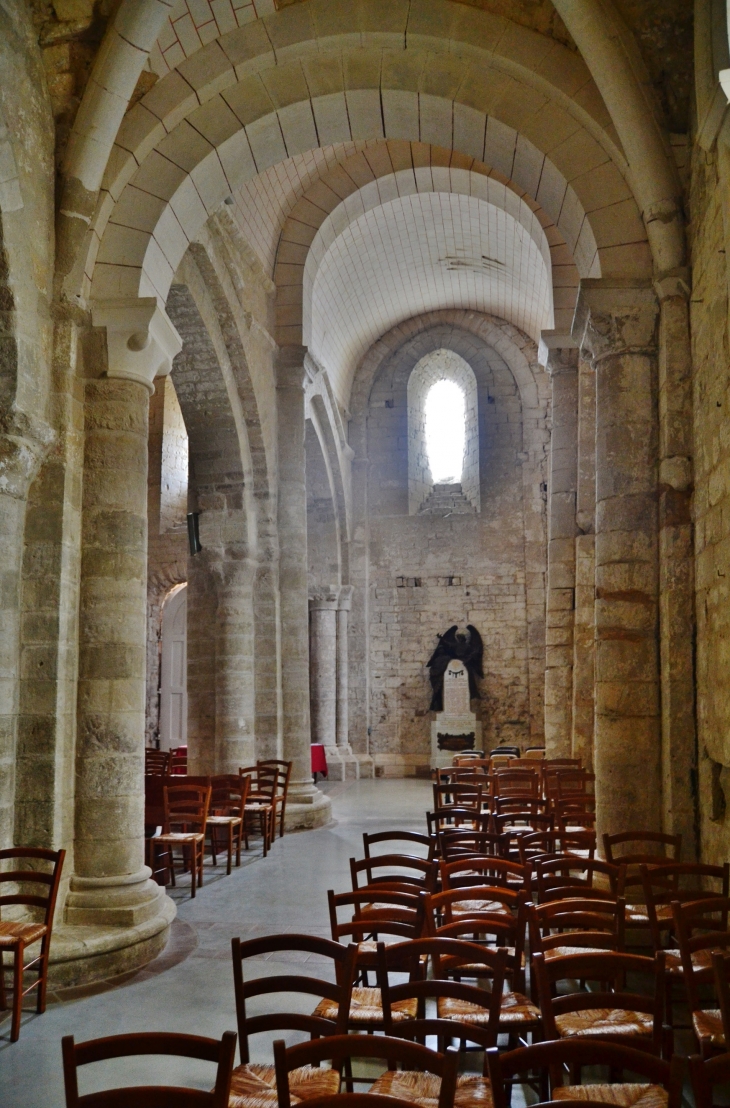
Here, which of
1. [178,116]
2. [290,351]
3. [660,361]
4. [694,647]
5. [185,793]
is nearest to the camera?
[694,647]

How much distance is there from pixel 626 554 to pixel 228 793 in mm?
4701

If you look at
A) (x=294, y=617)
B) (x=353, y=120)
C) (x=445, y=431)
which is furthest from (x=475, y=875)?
(x=445, y=431)

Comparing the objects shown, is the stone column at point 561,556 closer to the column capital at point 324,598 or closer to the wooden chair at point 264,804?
the wooden chair at point 264,804

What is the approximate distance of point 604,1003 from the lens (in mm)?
2559

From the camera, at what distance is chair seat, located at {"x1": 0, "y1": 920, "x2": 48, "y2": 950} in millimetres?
4277

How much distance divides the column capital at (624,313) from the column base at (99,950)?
4.85m

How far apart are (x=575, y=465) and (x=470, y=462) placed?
7.31 meters

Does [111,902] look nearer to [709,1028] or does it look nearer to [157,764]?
[709,1028]

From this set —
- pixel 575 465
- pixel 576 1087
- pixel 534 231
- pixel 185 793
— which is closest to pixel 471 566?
pixel 575 465

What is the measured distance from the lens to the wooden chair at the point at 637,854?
4499mm

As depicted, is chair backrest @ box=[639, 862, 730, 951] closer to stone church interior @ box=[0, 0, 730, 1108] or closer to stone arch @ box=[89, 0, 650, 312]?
stone church interior @ box=[0, 0, 730, 1108]

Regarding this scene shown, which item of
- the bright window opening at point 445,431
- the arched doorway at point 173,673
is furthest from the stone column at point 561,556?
the arched doorway at point 173,673

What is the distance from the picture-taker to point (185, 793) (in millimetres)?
Result: 8836

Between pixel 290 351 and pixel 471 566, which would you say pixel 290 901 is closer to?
pixel 290 351
